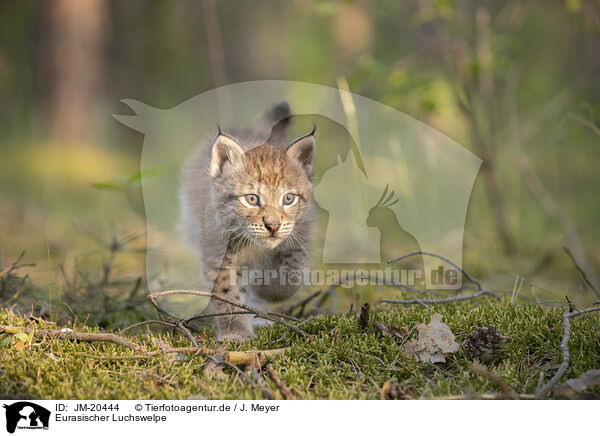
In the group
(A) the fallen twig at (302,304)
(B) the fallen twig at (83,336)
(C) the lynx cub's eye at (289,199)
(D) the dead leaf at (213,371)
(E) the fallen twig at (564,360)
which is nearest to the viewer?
(E) the fallen twig at (564,360)

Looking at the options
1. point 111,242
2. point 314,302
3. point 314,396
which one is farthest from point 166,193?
point 314,396

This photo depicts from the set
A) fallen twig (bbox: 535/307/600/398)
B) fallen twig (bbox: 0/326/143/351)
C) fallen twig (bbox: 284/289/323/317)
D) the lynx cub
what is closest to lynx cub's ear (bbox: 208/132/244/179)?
the lynx cub

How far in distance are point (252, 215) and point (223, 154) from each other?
27cm

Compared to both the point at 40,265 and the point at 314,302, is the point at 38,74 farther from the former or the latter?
the point at 314,302

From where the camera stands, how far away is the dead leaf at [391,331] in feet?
5.22

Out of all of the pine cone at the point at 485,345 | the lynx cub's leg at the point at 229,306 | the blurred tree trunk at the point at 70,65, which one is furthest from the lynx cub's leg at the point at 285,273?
the blurred tree trunk at the point at 70,65

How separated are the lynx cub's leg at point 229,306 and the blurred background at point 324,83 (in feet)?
1.36

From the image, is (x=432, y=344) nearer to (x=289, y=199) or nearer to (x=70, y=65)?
(x=289, y=199)

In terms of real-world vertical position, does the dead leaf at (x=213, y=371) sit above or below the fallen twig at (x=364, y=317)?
below

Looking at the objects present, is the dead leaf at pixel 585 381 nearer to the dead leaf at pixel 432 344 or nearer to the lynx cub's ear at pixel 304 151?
the dead leaf at pixel 432 344
